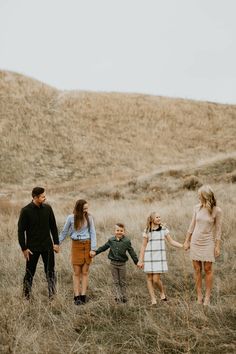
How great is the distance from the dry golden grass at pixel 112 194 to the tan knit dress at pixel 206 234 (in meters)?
0.57

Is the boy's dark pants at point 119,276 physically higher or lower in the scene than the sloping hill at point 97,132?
lower

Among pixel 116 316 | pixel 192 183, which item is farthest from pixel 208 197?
pixel 192 183

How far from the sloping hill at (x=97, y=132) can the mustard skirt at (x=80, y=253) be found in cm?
2324

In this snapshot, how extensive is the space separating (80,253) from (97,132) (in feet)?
119

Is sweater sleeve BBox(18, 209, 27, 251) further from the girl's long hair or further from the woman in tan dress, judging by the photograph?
the woman in tan dress

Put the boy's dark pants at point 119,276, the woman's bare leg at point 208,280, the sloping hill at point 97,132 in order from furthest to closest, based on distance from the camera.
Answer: the sloping hill at point 97,132
the boy's dark pants at point 119,276
the woman's bare leg at point 208,280

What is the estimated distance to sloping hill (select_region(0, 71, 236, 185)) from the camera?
3369cm

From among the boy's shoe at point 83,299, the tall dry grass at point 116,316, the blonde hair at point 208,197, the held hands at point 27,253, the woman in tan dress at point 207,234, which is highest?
the blonde hair at point 208,197

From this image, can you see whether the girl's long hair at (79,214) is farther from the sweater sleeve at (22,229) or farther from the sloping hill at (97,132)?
the sloping hill at (97,132)

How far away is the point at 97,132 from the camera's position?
42.0 metres

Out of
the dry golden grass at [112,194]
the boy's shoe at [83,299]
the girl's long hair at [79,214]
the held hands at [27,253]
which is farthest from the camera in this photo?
the girl's long hair at [79,214]

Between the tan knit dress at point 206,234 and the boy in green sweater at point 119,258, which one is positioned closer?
the tan knit dress at point 206,234

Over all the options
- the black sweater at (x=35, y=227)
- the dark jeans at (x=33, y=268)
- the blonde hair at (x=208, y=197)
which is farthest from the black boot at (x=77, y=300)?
the blonde hair at (x=208, y=197)

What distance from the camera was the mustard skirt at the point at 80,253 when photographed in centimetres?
619
